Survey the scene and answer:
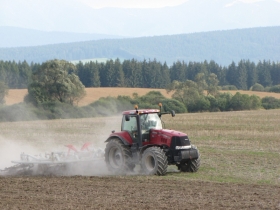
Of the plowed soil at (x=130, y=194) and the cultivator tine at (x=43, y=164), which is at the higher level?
the cultivator tine at (x=43, y=164)

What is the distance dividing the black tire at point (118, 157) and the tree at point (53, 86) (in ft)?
134

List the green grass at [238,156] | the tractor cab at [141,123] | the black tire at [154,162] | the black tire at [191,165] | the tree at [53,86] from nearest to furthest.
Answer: the black tire at [154,162] → the green grass at [238,156] → the tractor cab at [141,123] → the black tire at [191,165] → the tree at [53,86]

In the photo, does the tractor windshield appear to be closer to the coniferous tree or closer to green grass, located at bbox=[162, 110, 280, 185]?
green grass, located at bbox=[162, 110, 280, 185]

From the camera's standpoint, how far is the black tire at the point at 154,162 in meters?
15.2

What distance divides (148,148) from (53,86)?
43.7 m

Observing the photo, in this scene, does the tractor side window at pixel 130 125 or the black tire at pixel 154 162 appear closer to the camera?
the black tire at pixel 154 162

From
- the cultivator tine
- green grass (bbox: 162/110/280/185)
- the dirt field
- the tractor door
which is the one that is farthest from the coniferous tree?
the cultivator tine

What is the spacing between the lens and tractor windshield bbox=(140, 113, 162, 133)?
53.2ft

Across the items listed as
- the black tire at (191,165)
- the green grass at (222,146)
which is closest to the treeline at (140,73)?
the green grass at (222,146)

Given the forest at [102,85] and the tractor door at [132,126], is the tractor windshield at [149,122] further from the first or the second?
the forest at [102,85]

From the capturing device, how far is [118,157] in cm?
1653

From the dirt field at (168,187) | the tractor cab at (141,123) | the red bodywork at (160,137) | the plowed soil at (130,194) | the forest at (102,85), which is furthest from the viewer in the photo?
the forest at (102,85)

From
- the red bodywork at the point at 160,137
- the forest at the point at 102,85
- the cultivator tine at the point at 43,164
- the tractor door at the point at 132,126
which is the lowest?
the cultivator tine at the point at 43,164

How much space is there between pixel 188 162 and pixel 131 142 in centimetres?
181
